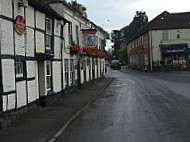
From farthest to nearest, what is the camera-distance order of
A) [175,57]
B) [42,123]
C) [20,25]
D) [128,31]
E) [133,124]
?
1. [128,31]
2. [175,57]
3. [20,25]
4. [42,123]
5. [133,124]

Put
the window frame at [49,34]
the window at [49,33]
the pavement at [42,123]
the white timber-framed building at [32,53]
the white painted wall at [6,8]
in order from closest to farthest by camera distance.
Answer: the pavement at [42,123] < the white painted wall at [6,8] < the white timber-framed building at [32,53] < the window frame at [49,34] < the window at [49,33]

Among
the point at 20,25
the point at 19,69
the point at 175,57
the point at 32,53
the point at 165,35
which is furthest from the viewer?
the point at 165,35

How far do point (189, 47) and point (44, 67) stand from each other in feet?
124

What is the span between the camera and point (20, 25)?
34.1 ft

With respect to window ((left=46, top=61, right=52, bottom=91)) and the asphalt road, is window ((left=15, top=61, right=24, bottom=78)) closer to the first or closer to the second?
the asphalt road

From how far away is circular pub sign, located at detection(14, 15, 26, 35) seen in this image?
10.0 metres

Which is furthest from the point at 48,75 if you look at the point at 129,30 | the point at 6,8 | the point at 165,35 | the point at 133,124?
the point at 129,30

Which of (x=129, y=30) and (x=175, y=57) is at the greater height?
(x=129, y=30)

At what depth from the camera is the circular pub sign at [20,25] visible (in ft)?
32.9

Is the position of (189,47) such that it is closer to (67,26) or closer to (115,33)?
(67,26)

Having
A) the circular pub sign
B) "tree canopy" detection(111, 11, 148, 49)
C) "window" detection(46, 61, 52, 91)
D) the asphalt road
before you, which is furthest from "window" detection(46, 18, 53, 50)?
"tree canopy" detection(111, 11, 148, 49)

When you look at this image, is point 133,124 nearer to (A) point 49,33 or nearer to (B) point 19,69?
(B) point 19,69

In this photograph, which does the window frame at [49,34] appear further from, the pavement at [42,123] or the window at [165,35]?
the window at [165,35]

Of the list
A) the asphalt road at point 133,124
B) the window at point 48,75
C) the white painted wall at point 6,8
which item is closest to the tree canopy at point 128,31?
the window at point 48,75
